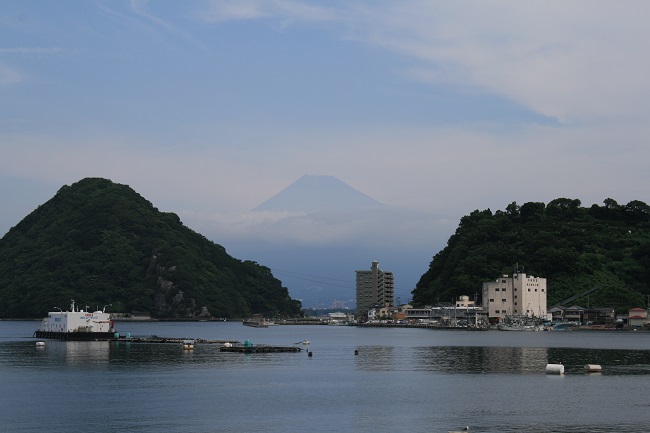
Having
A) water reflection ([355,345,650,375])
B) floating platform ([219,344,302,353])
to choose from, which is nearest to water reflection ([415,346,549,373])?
water reflection ([355,345,650,375])

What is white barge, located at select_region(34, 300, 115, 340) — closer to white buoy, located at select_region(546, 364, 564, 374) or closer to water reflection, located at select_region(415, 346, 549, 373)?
water reflection, located at select_region(415, 346, 549, 373)

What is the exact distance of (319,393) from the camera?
221ft

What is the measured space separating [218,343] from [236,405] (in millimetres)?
75949

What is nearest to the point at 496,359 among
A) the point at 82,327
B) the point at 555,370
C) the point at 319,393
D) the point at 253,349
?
the point at 555,370

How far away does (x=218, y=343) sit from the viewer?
134750 millimetres

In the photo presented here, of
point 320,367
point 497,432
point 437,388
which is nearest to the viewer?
point 497,432

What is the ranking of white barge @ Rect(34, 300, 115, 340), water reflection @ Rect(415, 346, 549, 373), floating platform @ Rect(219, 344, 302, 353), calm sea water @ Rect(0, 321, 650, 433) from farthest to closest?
white barge @ Rect(34, 300, 115, 340) < floating platform @ Rect(219, 344, 302, 353) < water reflection @ Rect(415, 346, 549, 373) < calm sea water @ Rect(0, 321, 650, 433)

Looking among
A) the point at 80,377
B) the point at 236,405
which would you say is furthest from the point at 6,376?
the point at 236,405

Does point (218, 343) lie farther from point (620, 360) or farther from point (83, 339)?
point (620, 360)

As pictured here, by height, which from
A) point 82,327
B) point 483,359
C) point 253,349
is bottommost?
point 483,359

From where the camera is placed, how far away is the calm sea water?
52531 mm

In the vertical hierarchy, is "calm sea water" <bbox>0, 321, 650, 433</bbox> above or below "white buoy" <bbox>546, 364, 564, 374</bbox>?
below

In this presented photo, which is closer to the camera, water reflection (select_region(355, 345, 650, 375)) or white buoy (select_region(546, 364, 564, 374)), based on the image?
white buoy (select_region(546, 364, 564, 374))

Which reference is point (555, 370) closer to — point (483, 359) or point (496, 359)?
point (496, 359)
